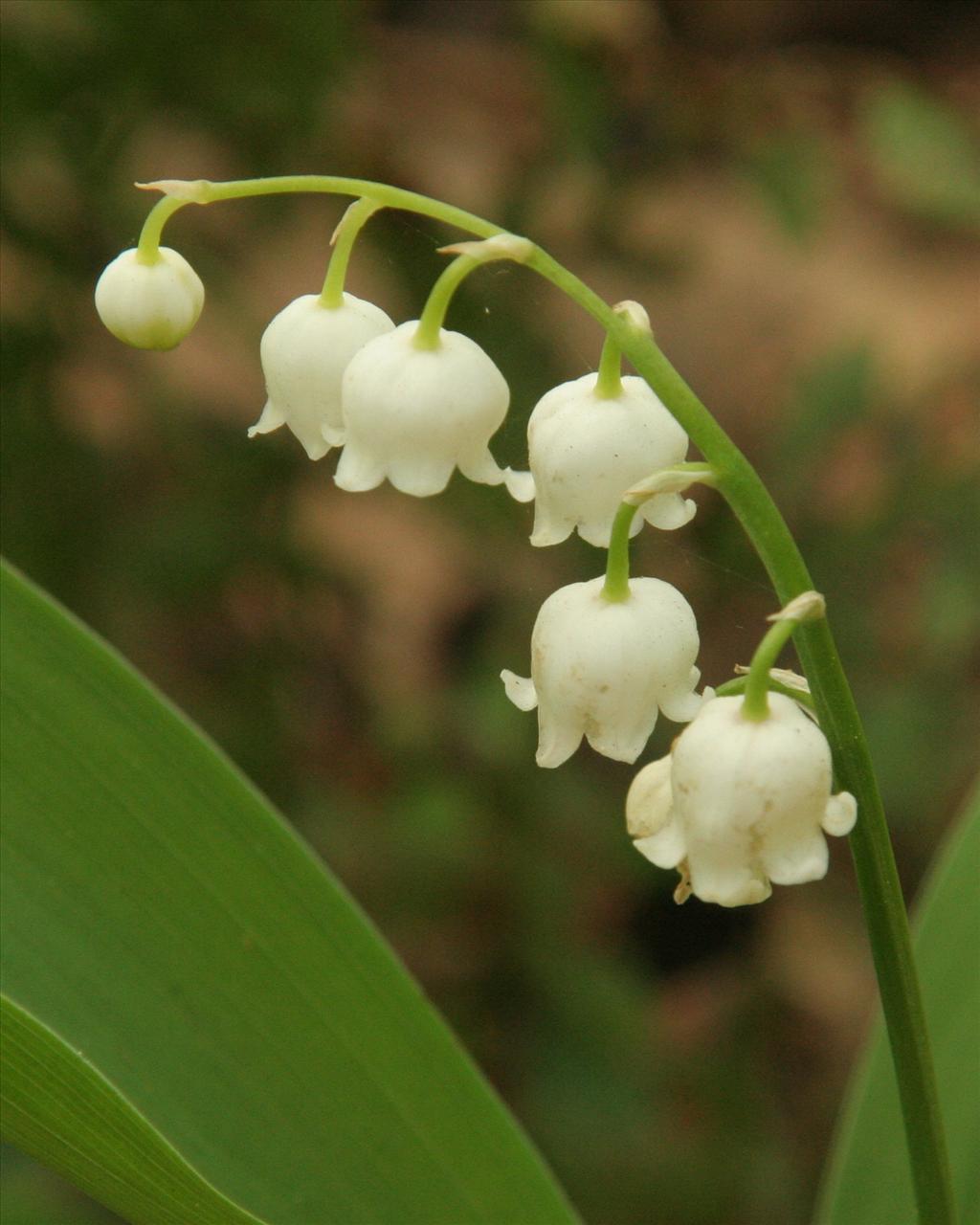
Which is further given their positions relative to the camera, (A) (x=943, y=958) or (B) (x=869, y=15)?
(B) (x=869, y=15)

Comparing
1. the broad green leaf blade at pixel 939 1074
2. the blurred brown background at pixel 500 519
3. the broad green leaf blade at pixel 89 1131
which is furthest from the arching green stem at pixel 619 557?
the blurred brown background at pixel 500 519

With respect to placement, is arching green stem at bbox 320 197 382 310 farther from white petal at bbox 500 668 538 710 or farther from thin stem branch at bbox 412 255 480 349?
white petal at bbox 500 668 538 710

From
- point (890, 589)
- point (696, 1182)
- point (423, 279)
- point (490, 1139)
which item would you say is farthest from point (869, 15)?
point (490, 1139)

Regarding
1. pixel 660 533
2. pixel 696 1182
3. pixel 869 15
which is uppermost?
pixel 869 15

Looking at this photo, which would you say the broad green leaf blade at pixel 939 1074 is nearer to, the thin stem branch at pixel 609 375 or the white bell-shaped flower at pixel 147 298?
the thin stem branch at pixel 609 375

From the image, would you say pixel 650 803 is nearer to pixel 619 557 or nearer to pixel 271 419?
pixel 619 557

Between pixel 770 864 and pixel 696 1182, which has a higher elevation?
pixel 696 1182

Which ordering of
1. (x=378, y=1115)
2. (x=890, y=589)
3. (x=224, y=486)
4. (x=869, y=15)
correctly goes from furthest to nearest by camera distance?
(x=869, y=15)
(x=890, y=589)
(x=224, y=486)
(x=378, y=1115)

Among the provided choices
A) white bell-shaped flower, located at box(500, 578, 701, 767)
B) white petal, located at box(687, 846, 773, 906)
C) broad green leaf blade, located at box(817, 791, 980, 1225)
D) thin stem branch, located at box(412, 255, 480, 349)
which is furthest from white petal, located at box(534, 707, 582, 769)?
broad green leaf blade, located at box(817, 791, 980, 1225)

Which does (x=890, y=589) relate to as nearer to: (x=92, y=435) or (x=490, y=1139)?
(x=92, y=435)
